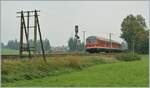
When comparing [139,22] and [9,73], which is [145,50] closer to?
[139,22]

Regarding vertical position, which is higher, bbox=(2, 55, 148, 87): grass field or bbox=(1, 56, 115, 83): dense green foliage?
bbox=(1, 56, 115, 83): dense green foliage

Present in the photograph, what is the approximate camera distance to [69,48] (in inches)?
3263

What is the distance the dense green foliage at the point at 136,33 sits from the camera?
73975 millimetres

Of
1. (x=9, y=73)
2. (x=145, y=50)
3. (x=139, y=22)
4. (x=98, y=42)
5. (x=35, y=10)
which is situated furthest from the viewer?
(x=139, y=22)

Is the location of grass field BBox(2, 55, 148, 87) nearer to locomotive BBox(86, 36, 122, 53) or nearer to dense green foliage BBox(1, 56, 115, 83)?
dense green foliage BBox(1, 56, 115, 83)

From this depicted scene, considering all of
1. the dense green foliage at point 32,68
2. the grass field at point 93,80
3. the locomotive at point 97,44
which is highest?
the locomotive at point 97,44

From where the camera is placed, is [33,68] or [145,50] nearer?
[33,68]

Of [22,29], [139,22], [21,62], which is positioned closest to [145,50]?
[139,22]

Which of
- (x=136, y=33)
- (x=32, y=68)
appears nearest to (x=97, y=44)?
(x=32, y=68)

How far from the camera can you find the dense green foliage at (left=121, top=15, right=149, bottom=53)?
243ft

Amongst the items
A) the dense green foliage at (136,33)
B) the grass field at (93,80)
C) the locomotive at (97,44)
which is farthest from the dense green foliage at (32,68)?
the dense green foliage at (136,33)

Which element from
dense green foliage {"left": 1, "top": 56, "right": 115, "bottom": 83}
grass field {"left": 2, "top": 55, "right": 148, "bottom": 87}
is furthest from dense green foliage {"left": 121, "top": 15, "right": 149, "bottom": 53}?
grass field {"left": 2, "top": 55, "right": 148, "bottom": 87}

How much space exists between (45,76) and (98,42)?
87.0 feet

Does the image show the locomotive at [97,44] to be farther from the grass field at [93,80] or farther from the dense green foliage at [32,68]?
the grass field at [93,80]
